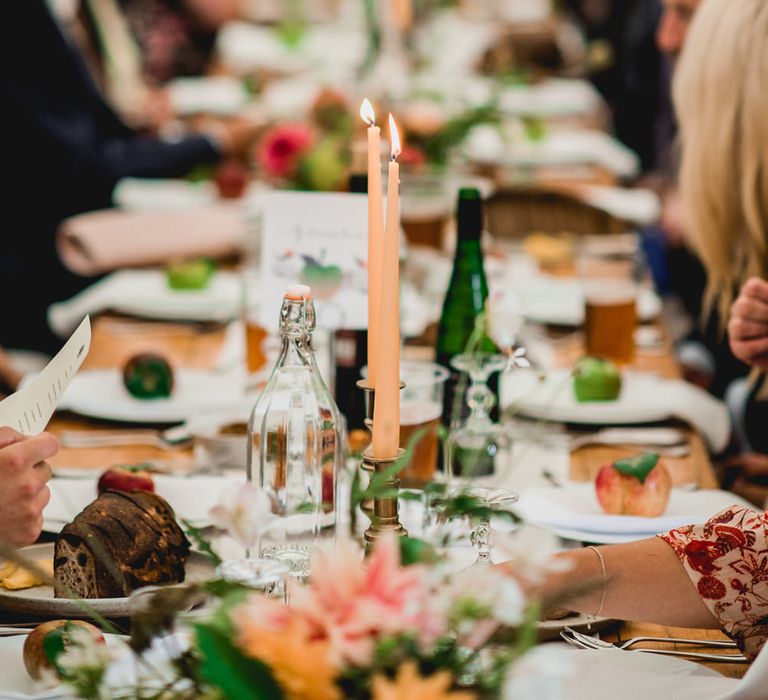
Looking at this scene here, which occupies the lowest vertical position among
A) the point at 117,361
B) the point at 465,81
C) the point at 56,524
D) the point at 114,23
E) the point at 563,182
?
the point at 56,524

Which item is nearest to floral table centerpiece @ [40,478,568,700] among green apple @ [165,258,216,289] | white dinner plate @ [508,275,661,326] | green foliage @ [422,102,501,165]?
white dinner plate @ [508,275,661,326]

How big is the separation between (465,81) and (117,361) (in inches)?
100

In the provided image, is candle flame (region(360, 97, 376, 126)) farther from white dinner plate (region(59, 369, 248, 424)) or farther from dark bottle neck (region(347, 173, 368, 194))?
white dinner plate (region(59, 369, 248, 424))

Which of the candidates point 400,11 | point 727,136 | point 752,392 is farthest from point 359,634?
point 400,11

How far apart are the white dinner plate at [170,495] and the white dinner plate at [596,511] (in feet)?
1.00

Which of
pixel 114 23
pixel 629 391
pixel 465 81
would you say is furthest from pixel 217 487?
pixel 114 23

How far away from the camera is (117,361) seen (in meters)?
1.88

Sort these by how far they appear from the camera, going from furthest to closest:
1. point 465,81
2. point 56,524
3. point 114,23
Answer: point 114,23
point 465,81
point 56,524

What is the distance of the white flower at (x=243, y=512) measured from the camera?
0.65 m

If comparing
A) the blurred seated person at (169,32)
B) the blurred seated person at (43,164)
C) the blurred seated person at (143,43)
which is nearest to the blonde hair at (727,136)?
the blurred seated person at (43,164)

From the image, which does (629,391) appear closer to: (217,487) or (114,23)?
(217,487)

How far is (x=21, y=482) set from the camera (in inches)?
38.0

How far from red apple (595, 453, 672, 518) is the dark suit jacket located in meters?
1.78

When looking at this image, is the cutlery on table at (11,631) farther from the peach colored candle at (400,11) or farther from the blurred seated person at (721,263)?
the peach colored candle at (400,11)
